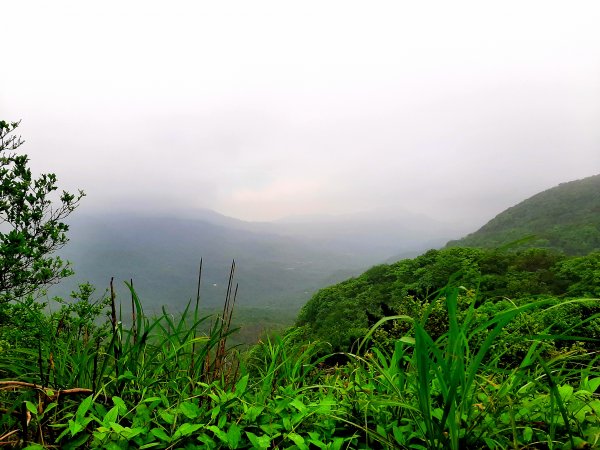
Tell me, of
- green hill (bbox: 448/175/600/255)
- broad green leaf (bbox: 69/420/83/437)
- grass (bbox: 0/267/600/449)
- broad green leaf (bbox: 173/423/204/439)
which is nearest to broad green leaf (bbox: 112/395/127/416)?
grass (bbox: 0/267/600/449)

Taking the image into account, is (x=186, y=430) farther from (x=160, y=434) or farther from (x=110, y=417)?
(x=110, y=417)

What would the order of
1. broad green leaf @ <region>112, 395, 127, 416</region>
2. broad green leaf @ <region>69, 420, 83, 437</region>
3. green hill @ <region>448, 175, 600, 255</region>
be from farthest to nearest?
green hill @ <region>448, 175, 600, 255</region> → broad green leaf @ <region>112, 395, 127, 416</region> → broad green leaf @ <region>69, 420, 83, 437</region>

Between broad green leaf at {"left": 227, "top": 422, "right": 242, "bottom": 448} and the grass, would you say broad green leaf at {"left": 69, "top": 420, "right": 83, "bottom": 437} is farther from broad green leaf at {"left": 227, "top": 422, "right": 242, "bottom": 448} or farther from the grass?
broad green leaf at {"left": 227, "top": 422, "right": 242, "bottom": 448}

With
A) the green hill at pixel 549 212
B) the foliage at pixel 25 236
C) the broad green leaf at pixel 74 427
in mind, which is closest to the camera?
the broad green leaf at pixel 74 427

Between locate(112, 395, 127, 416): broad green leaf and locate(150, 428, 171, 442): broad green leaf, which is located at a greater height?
locate(112, 395, 127, 416): broad green leaf

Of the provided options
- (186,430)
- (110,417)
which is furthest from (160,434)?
(110,417)

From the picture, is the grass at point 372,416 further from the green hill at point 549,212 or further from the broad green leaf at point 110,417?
the green hill at point 549,212

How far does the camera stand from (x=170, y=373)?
2207mm

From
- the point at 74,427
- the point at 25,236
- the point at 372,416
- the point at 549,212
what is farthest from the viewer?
the point at 549,212

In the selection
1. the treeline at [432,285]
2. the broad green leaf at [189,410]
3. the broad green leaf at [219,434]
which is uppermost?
the broad green leaf at [189,410]

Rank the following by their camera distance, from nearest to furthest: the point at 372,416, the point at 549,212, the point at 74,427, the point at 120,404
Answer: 1. the point at 74,427
2. the point at 120,404
3. the point at 372,416
4. the point at 549,212

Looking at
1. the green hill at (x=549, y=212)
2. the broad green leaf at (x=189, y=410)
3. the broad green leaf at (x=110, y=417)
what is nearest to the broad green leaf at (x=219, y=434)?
the broad green leaf at (x=189, y=410)

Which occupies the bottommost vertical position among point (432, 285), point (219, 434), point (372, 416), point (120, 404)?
point (432, 285)

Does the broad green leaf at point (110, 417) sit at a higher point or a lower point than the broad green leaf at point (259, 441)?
higher
